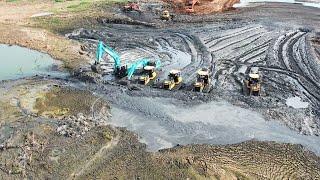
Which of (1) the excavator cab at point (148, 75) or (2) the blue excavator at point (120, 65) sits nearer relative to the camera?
(1) the excavator cab at point (148, 75)

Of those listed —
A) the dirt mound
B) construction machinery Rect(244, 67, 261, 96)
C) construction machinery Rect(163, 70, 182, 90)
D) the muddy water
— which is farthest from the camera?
the dirt mound

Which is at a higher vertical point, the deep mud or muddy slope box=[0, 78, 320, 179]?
the deep mud

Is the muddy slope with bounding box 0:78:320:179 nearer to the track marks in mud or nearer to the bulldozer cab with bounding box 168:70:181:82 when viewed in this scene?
the bulldozer cab with bounding box 168:70:181:82

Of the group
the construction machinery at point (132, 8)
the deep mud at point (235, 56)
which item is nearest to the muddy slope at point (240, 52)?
the deep mud at point (235, 56)

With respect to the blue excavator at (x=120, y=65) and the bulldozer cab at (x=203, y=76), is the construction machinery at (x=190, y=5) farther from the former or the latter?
the bulldozer cab at (x=203, y=76)

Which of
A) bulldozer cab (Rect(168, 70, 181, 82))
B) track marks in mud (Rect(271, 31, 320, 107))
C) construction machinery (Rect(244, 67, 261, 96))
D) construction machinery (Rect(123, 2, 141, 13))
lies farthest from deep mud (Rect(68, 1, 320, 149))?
construction machinery (Rect(123, 2, 141, 13))

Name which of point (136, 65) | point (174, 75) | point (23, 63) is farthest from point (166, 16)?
point (23, 63)

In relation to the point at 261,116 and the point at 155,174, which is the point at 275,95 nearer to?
the point at 261,116
